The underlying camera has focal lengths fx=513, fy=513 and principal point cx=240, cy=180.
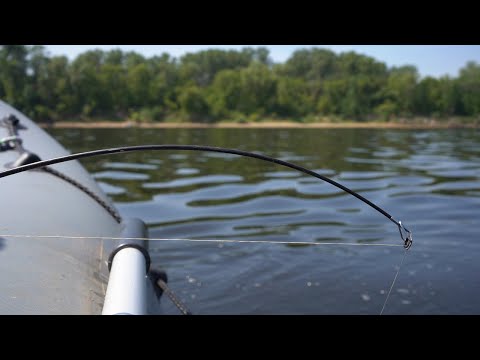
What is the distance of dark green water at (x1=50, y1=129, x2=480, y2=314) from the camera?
9.80ft

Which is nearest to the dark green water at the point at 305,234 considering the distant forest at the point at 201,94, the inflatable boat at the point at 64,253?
the inflatable boat at the point at 64,253

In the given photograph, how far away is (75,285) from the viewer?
1.65 meters

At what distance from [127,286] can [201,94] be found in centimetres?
5098

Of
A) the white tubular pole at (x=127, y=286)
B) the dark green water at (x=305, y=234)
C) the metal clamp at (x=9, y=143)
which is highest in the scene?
the metal clamp at (x=9, y=143)

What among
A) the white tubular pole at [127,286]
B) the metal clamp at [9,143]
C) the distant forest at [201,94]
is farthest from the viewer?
the distant forest at [201,94]

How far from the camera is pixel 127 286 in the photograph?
4.89 feet

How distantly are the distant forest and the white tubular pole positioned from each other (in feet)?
118

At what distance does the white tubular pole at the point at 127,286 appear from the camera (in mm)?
1354

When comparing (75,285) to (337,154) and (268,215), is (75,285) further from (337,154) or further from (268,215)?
(337,154)

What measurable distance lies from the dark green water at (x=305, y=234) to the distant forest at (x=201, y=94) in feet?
103

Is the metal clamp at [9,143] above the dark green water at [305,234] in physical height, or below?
above

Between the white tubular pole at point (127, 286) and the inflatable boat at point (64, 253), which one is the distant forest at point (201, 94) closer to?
the inflatable boat at point (64, 253)
